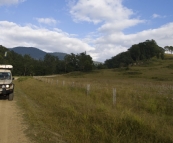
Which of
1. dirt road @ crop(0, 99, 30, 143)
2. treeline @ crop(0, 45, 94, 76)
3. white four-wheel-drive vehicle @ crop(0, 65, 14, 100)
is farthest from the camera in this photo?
treeline @ crop(0, 45, 94, 76)

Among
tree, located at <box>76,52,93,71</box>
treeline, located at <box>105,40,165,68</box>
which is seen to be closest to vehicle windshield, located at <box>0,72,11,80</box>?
tree, located at <box>76,52,93,71</box>

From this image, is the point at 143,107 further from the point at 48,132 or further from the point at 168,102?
the point at 48,132

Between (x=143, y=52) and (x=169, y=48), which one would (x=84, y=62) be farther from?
(x=169, y=48)

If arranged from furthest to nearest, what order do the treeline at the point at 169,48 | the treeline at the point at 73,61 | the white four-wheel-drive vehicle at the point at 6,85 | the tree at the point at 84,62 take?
the treeline at the point at 169,48, the treeline at the point at 73,61, the tree at the point at 84,62, the white four-wheel-drive vehicle at the point at 6,85

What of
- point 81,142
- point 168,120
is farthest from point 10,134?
point 168,120

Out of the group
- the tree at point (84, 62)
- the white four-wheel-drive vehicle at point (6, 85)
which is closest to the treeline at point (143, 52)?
the tree at point (84, 62)

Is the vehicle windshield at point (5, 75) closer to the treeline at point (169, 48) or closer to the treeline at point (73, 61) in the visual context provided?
the treeline at point (73, 61)

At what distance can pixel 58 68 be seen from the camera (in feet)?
393

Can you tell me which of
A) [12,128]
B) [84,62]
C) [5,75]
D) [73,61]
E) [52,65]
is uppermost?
[73,61]

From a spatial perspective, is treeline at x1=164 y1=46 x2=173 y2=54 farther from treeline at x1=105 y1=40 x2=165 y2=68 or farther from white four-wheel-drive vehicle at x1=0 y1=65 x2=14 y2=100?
white four-wheel-drive vehicle at x1=0 y1=65 x2=14 y2=100

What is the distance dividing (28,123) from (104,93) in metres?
6.24

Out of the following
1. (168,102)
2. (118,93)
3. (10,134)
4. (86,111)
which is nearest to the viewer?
(10,134)

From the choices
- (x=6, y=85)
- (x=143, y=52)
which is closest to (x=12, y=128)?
(x=6, y=85)

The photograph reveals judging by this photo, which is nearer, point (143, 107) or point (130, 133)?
point (130, 133)
